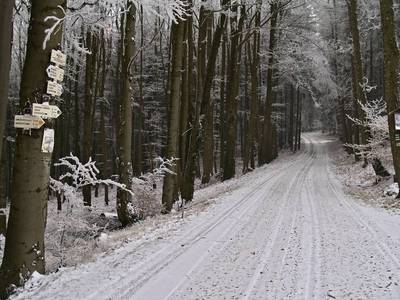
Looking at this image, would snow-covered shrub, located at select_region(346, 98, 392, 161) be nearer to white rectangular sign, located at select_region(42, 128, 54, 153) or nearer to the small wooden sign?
the small wooden sign

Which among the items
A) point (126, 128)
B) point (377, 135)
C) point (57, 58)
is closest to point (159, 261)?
point (57, 58)

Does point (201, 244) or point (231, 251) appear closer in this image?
point (231, 251)

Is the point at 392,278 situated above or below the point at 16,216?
below

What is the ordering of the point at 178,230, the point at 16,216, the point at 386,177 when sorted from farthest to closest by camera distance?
the point at 386,177
the point at 178,230
the point at 16,216

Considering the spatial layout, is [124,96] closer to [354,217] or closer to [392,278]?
[354,217]

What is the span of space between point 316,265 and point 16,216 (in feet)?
13.3

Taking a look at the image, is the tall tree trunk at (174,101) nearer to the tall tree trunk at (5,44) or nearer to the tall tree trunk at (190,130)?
the tall tree trunk at (190,130)

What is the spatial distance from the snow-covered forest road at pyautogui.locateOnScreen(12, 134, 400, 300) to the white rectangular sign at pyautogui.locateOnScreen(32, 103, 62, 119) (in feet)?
6.75

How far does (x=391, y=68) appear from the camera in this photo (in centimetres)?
1179

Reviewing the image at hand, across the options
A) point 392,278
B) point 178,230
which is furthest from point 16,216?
point 392,278

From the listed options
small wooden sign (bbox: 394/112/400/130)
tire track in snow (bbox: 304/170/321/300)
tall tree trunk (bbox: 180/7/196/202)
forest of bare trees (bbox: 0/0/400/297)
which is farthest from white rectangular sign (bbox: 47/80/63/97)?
small wooden sign (bbox: 394/112/400/130)

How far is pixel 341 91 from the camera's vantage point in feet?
114

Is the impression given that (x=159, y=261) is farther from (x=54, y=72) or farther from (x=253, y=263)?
(x=54, y=72)

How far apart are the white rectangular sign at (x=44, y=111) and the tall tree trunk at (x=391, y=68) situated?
9708 mm
